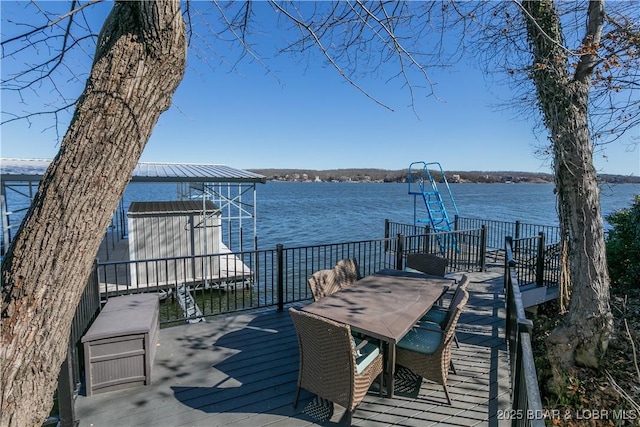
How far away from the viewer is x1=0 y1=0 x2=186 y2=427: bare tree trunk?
4.10ft

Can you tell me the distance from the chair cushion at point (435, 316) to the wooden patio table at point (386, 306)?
32cm

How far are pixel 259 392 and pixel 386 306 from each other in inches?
49.9


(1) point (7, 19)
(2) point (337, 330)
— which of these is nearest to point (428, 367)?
(2) point (337, 330)

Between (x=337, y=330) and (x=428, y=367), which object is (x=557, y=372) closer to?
(x=428, y=367)

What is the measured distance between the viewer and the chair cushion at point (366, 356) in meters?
2.63

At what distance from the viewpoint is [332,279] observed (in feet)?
13.1

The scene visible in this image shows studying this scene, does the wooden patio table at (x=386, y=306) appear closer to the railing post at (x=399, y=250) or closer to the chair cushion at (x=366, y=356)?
the chair cushion at (x=366, y=356)

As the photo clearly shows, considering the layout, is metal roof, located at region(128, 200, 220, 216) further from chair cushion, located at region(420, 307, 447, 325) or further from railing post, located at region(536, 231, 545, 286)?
railing post, located at region(536, 231, 545, 286)

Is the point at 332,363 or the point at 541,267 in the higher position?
the point at 332,363

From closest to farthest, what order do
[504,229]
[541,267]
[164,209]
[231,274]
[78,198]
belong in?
[78,198], [541,267], [164,209], [231,274], [504,229]

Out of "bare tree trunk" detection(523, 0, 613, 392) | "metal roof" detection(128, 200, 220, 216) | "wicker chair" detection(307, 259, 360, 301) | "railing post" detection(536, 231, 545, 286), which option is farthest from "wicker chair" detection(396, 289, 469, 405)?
"metal roof" detection(128, 200, 220, 216)

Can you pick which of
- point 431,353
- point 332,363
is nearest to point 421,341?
point 431,353

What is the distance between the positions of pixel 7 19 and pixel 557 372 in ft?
17.7

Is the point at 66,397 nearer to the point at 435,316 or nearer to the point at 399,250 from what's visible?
the point at 435,316
